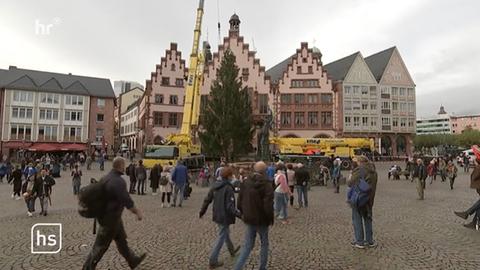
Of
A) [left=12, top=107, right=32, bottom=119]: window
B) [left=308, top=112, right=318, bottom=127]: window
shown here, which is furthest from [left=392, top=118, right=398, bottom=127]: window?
[left=12, top=107, right=32, bottom=119]: window

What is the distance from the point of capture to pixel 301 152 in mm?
34062

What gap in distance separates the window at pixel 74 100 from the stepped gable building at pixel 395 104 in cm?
4734

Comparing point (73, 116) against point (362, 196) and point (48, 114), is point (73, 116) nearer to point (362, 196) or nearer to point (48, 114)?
point (48, 114)

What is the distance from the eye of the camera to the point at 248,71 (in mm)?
47969

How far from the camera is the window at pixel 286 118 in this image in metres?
48.8

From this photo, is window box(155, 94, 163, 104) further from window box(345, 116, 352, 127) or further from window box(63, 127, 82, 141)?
window box(345, 116, 352, 127)

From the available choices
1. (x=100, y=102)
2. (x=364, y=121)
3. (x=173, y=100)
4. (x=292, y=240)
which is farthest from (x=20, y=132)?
(x=292, y=240)

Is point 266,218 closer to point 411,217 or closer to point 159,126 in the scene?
point 411,217

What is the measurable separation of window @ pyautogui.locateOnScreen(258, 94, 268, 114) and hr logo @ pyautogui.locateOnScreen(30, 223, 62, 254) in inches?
1573

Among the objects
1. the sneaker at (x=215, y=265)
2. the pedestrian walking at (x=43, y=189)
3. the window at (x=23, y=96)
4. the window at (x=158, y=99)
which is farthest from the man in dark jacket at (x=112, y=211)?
the window at (x=23, y=96)

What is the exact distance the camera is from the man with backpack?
6703mm

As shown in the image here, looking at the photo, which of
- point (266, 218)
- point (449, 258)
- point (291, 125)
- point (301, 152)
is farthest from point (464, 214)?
point (291, 125)

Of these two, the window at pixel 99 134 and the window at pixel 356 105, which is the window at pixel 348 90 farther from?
the window at pixel 99 134

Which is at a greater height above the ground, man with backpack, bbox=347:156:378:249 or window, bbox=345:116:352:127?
window, bbox=345:116:352:127
